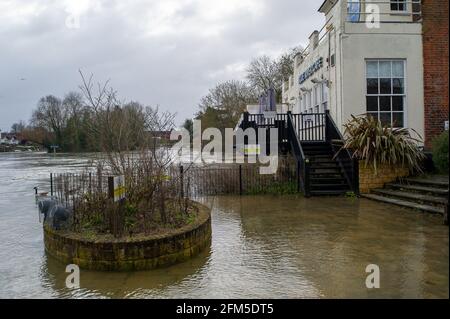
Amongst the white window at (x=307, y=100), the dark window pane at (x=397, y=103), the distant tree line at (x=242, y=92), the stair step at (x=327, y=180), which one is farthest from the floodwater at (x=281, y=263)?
the distant tree line at (x=242, y=92)

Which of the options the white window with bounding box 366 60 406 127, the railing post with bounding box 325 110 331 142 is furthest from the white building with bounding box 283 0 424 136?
the railing post with bounding box 325 110 331 142

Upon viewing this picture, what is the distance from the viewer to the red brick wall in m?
13.7

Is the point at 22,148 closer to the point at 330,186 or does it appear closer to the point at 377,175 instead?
the point at 330,186

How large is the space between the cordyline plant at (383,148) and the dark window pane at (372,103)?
2062 mm

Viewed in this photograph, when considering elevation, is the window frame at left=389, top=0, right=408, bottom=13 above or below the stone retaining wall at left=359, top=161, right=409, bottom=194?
above

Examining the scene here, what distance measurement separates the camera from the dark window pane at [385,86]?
14227mm

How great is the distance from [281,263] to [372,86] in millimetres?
10440

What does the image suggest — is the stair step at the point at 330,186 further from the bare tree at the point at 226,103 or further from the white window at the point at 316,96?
the bare tree at the point at 226,103

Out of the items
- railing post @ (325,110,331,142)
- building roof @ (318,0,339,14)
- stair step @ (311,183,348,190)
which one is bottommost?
stair step @ (311,183,348,190)

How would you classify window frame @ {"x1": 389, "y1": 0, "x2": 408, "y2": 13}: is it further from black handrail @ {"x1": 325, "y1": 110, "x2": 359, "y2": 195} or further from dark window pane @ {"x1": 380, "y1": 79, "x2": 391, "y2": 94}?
black handrail @ {"x1": 325, "y1": 110, "x2": 359, "y2": 195}

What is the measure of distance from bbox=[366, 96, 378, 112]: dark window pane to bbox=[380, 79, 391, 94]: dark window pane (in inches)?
13.8

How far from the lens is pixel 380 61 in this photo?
14.2 metres

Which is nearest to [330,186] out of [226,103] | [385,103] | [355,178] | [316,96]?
[355,178]
